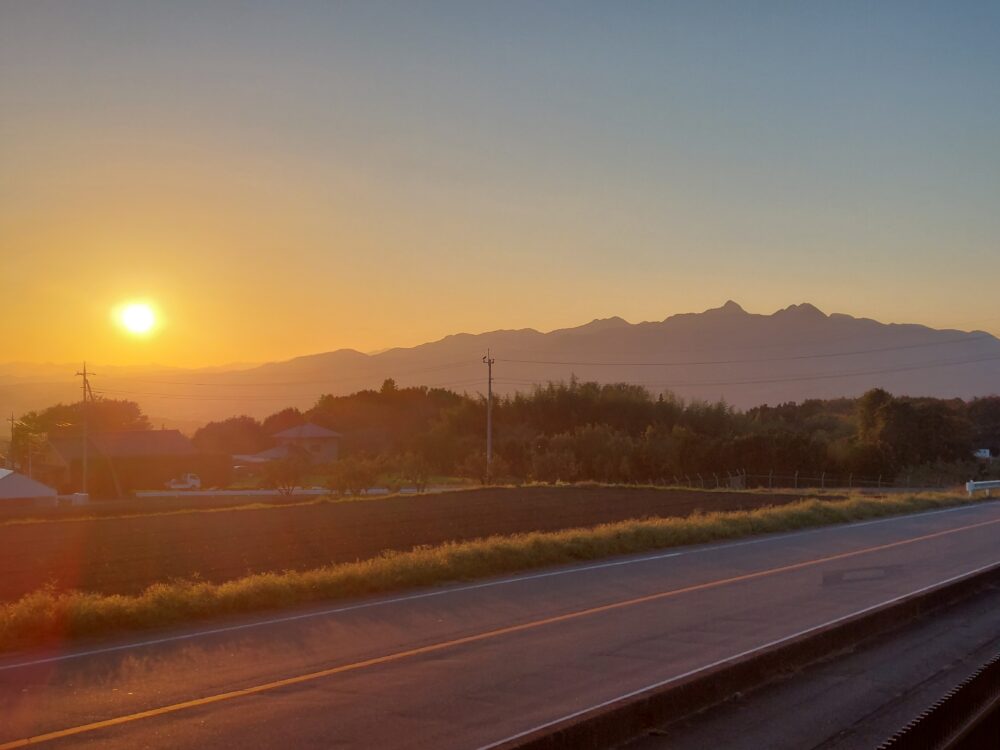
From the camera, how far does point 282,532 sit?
110ft

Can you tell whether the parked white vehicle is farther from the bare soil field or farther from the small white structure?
the bare soil field

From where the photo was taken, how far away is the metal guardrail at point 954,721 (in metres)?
5.69

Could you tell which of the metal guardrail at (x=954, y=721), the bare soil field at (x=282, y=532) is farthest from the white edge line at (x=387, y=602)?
the metal guardrail at (x=954, y=721)

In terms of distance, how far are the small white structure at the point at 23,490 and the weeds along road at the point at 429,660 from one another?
53.8m

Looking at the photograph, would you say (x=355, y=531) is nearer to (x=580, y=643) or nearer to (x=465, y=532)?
(x=465, y=532)

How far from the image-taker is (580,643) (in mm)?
12078

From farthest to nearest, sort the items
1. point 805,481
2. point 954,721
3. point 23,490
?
point 805,481 < point 23,490 < point 954,721

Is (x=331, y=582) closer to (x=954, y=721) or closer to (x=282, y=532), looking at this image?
(x=954, y=721)

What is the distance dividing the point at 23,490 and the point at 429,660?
6108cm

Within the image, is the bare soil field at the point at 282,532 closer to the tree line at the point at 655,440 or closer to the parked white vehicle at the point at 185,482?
the tree line at the point at 655,440

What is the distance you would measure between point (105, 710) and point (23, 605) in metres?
5.69

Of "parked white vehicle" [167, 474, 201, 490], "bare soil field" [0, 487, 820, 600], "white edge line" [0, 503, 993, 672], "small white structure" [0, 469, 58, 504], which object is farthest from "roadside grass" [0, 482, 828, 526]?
"white edge line" [0, 503, 993, 672]

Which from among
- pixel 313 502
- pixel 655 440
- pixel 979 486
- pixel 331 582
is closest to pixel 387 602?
pixel 331 582

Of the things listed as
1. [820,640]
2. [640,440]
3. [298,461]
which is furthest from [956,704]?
[640,440]
